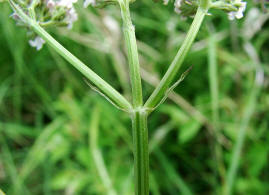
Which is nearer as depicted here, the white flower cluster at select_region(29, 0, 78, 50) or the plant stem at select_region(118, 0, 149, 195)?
the plant stem at select_region(118, 0, 149, 195)

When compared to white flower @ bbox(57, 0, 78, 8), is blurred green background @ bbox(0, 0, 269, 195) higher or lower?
lower

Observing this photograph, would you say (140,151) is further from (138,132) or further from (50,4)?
(50,4)

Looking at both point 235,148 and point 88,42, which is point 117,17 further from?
point 235,148

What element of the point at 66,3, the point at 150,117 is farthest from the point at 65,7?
the point at 150,117

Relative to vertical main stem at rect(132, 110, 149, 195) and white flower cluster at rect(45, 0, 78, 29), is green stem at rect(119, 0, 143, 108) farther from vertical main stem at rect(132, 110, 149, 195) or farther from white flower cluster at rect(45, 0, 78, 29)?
white flower cluster at rect(45, 0, 78, 29)

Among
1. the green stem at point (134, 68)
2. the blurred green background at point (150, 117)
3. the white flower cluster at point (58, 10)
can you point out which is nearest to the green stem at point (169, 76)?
the green stem at point (134, 68)

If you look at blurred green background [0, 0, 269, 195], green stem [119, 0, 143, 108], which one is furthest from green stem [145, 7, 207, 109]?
blurred green background [0, 0, 269, 195]
